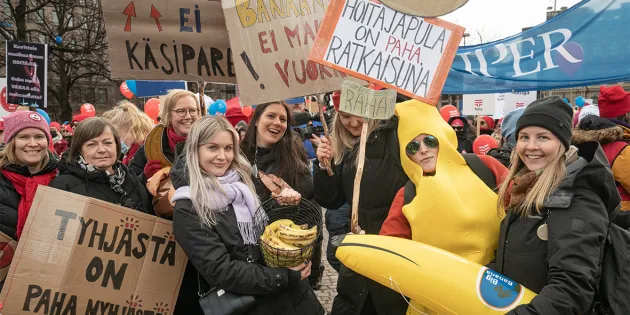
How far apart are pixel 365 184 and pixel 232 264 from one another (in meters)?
1.00

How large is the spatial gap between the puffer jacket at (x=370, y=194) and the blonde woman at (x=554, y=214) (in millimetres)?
730

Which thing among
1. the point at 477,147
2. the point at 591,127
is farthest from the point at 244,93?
the point at 477,147

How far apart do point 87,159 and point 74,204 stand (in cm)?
40

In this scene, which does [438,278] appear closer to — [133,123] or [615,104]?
[615,104]

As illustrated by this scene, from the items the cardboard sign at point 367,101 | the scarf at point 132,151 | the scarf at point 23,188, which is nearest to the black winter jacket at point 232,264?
the cardboard sign at point 367,101

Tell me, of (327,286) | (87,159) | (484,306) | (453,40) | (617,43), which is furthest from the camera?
(327,286)

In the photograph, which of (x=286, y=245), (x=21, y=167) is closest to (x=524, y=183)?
(x=286, y=245)

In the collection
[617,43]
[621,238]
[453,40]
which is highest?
[617,43]

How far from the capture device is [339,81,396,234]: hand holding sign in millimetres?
2354

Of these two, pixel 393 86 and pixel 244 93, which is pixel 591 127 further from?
pixel 244 93

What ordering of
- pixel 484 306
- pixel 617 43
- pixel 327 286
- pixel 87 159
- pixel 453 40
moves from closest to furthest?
pixel 484 306
pixel 453 40
pixel 87 159
pixel 617 43
pixel 327 286

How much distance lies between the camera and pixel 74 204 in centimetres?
246

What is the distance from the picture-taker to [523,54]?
4.05 metres

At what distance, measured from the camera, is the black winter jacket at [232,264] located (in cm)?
227
